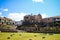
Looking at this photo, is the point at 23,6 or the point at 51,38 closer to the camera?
the point at 51,38

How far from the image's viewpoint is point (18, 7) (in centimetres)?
363

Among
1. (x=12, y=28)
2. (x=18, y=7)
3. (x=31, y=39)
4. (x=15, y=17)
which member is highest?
(x=18, y=7)

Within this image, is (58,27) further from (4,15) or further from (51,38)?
(4,15)

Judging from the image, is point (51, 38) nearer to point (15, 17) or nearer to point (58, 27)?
point (58, 27)

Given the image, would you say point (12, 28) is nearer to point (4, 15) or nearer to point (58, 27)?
point (4, 15)

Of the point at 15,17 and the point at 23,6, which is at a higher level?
the point at 23,6

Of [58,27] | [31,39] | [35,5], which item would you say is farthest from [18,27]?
[58,27]

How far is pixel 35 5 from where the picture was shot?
140 inches

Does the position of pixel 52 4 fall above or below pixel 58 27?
above

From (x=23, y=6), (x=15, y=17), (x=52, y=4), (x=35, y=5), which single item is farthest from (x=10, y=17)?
(x=52, y=4)

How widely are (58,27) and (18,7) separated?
1017 millimetres

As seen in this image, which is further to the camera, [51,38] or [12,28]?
[12,28]

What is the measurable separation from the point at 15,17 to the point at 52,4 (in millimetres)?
904

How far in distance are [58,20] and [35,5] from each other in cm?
62
